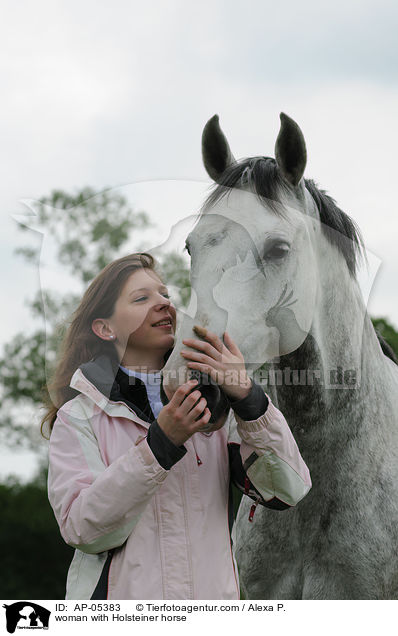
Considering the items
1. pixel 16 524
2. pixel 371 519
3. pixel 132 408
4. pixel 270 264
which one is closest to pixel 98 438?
pixel 132 408

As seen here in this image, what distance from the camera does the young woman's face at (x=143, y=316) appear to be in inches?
87.4

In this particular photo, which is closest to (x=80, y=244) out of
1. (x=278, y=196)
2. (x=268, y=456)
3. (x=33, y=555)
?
(x=278, y=196)

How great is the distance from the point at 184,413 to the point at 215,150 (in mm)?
1230

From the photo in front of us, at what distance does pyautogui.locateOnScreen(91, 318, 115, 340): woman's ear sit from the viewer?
2307mm

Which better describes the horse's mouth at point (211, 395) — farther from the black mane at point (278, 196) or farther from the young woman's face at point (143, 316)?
the black mane at point (278, 196)

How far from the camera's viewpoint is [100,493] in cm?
186

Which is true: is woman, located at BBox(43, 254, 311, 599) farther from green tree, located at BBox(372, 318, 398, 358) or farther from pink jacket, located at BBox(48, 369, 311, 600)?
green tree, located at BBox(372, 318, 398, 358)

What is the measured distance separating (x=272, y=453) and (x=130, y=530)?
1.63ft

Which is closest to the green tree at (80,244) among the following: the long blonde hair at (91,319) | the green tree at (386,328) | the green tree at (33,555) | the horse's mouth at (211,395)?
the long blonde hair at (91,319)

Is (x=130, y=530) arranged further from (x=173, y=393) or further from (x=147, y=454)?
(x=173, y=393)
